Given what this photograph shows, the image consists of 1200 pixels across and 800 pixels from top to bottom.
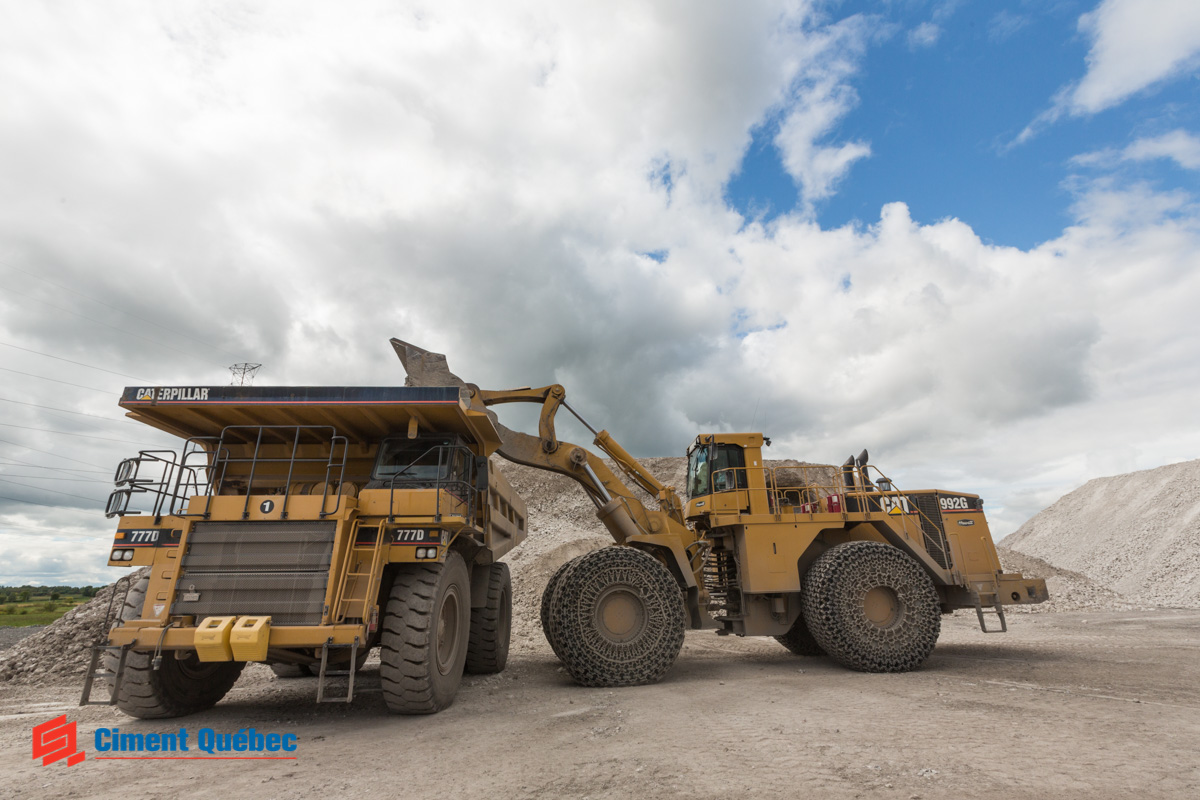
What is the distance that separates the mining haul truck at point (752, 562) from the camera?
8.36m

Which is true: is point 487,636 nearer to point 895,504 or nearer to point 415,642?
point 415,642

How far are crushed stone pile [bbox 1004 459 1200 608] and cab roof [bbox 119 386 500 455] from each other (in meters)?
28.1

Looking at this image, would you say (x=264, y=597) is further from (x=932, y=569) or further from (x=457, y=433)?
(x=932, y=569)

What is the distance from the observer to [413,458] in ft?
23.5

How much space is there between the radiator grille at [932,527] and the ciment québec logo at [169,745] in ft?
30.6

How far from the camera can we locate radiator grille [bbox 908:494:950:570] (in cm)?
997

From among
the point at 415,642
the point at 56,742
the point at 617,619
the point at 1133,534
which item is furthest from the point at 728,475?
the point at 1133,534

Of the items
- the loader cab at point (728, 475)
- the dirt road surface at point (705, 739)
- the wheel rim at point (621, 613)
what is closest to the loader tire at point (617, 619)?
the wheel rim at point (621, 613)

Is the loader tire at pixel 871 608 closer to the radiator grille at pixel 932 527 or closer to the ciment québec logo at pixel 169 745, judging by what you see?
the radiator grille at pixel 932 527

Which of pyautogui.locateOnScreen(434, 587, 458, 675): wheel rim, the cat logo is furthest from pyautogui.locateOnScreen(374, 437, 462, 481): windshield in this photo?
the cat logo

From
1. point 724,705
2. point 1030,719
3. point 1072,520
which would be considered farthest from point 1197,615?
point 1072,520

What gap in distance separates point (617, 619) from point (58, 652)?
34.0 feet

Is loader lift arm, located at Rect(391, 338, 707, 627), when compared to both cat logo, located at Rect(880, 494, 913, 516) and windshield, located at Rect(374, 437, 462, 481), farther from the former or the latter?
cat logo, located at Rect(880, 494, 913, 516)

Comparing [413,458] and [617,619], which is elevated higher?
[413,458]
